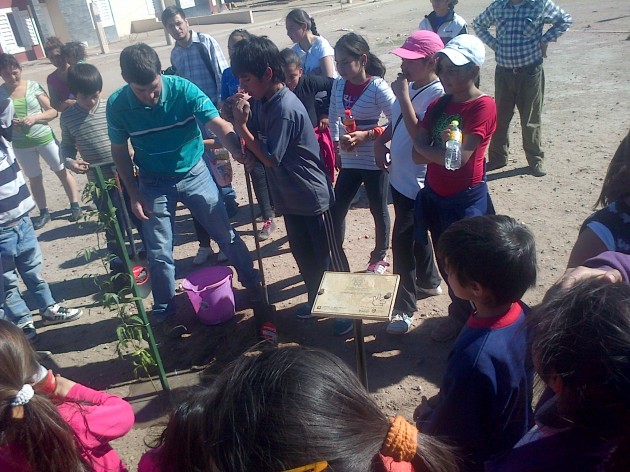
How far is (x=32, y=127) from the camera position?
5848 millimetres

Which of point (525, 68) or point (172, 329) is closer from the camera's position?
point (172, 329)

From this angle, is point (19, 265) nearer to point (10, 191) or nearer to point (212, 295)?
point (10, 191)

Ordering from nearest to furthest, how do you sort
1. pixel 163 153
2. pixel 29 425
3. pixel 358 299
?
1. pixel 29 425
2. pixel 358 299
3. pixel 163 153

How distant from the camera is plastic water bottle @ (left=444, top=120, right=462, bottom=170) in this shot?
2.85 m

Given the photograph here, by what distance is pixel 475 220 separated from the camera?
216cm

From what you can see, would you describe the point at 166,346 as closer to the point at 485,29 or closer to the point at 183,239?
the point at 183,239

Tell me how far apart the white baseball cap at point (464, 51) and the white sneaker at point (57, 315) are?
11.2 ft

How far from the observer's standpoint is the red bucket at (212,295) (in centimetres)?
395

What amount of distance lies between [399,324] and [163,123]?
2117 mm

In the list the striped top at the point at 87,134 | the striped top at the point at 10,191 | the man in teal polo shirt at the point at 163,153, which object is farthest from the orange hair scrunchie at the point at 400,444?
the striped top at the point at 87,134

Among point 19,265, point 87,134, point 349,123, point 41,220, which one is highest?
point 87,134

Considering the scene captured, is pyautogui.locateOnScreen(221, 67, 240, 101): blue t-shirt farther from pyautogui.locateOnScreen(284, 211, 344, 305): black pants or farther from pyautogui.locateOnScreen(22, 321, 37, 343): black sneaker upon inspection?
pyautogui.locateOnScreen(22, 321, 37, 343): black sneaker

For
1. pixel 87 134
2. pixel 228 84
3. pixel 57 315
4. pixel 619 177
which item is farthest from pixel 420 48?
pixel 57 315

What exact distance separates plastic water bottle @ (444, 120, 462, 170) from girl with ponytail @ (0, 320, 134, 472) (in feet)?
6.84
